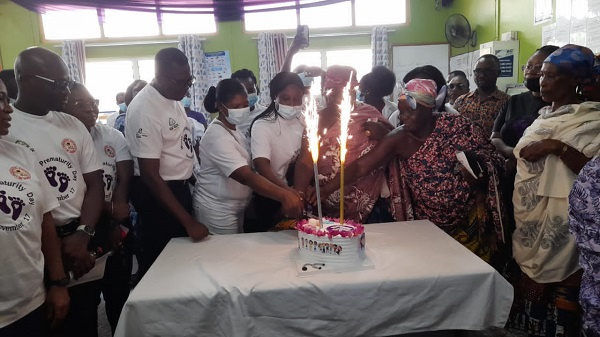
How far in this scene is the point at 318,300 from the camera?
1.40m

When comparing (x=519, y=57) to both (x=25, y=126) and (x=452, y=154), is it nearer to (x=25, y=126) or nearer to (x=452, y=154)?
(x=452, y=154)

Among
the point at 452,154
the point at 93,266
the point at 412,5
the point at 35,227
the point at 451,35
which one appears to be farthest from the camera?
the point at 412,5

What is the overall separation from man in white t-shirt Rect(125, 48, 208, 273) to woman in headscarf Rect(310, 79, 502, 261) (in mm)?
765

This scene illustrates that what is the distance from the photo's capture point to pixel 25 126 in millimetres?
1536

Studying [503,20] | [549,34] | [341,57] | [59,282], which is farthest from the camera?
[341,57]

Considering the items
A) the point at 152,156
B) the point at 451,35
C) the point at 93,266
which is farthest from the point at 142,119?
the point at 451,35

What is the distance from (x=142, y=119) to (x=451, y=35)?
6502mm

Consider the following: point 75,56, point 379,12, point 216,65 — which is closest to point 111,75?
point 75,56

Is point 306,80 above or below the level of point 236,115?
above

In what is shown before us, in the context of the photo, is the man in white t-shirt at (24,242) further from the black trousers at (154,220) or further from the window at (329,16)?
the window at (329,16)

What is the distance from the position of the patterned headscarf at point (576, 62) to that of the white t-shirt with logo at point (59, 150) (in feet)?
7.33

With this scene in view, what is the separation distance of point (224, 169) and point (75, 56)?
301 inches

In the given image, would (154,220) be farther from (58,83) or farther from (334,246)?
(334,246)

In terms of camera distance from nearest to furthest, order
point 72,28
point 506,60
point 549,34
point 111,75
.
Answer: point 549,34 < point 506,60 < point 72,28 < point 111,75
